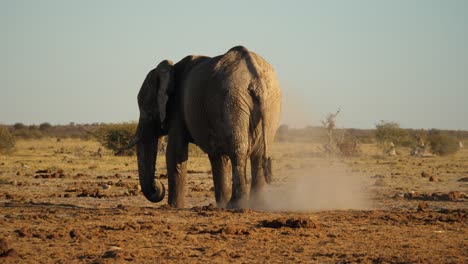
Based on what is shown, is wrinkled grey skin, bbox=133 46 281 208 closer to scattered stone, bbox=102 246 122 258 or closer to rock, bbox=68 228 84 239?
rock, bbox=68 228 84 239

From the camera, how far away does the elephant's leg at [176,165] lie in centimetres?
1371

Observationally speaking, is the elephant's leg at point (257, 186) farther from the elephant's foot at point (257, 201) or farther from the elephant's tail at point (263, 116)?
the elephant's tail at point (263, 116)

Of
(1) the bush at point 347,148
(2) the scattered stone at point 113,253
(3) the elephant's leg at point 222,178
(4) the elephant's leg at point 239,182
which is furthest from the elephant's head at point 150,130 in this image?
(1) the bush at point 347,148

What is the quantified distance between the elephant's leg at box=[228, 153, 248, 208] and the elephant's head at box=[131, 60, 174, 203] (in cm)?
252

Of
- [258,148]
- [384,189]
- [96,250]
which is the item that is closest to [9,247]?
[96,250]

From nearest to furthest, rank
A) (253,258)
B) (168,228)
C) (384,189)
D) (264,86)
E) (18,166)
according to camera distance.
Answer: (253,258), (168,228), (264,86), (384,189), (18,166)

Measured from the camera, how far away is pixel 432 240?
9.63 metres

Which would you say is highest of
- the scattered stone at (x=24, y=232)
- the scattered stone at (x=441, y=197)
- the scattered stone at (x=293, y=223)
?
the scattered stone at (x=441, y=197)

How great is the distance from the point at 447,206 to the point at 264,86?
526 cm

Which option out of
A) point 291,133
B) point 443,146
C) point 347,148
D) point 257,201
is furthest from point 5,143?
point 257,201

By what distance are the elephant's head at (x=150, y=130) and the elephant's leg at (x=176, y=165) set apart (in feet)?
1.86

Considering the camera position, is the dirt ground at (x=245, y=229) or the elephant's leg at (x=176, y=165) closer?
A: the dirt ground at (x=245, y=229)

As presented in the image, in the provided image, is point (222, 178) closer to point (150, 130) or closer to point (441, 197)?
point (150, 130)

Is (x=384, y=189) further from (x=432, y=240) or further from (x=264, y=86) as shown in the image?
(x=432, y=240)
